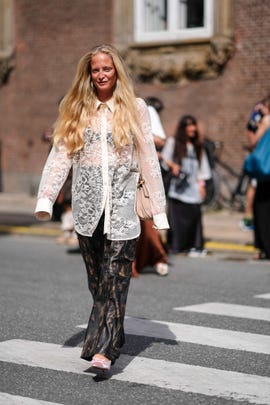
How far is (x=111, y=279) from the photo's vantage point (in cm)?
602

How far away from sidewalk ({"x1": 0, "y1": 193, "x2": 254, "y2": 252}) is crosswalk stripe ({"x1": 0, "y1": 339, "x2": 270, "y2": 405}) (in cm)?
711

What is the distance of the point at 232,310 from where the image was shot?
867 cm

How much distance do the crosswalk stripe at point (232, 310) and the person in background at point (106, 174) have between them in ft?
7.94

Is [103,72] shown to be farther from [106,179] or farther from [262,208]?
[262,208]

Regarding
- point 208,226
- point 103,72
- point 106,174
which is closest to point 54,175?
point 106,174

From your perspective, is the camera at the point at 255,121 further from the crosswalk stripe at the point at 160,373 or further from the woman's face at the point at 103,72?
the woman's face at the point at 103,72

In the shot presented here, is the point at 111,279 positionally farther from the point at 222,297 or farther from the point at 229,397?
the point at 222,297

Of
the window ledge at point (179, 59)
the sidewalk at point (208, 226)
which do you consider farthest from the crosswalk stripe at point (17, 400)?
the window ledge at point (179, 59)

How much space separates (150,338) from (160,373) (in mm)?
1108

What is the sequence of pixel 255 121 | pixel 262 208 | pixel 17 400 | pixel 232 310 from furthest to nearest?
pixel 255 121, pixel 262 208, pixel 232 310, pixel 17 400

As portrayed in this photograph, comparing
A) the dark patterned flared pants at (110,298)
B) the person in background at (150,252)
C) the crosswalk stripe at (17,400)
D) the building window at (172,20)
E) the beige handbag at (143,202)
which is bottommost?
the person in background at (150,252)

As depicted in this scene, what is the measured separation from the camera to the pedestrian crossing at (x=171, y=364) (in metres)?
5.74

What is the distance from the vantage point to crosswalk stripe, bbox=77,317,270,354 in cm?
707

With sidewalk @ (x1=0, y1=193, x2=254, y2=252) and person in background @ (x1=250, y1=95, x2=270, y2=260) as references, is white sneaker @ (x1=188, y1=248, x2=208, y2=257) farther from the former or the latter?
person in background @ (x1=250, y1=95, x2=270, y2=260)
